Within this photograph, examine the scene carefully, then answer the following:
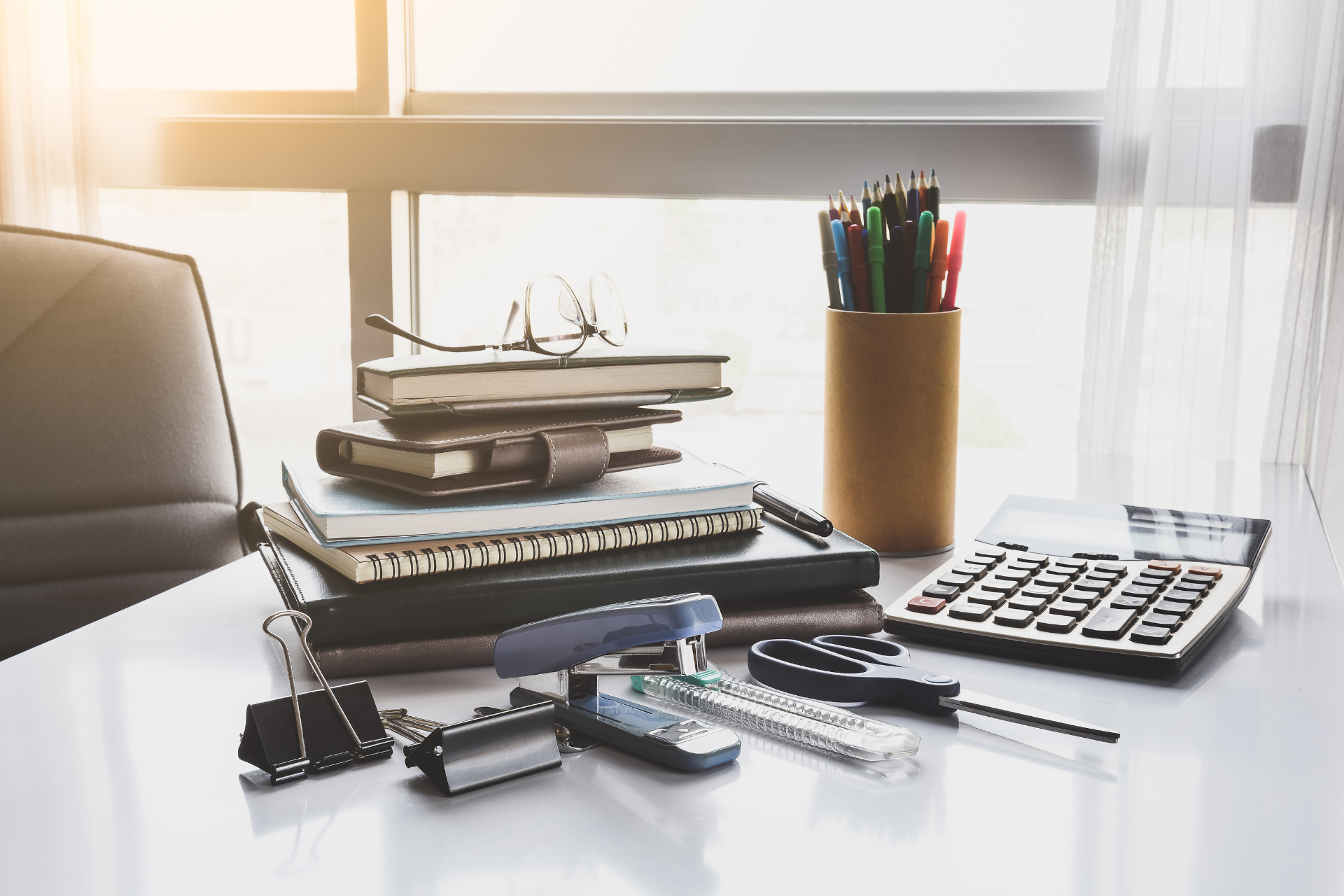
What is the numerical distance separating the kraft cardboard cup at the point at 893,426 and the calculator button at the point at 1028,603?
0.55ft

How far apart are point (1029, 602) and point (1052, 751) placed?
0.56 ft

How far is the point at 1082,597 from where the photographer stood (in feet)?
2.21

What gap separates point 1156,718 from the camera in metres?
0.55

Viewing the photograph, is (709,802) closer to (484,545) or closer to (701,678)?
(701,678)

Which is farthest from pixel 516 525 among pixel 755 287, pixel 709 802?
pixel 755 287

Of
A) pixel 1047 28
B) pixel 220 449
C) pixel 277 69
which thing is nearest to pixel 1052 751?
pixel 220 449

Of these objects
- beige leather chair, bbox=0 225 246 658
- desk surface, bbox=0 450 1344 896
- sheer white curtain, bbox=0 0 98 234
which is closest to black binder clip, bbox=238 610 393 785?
desk surface, bbox=0 450 1344 896

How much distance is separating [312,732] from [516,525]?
19 centimetres

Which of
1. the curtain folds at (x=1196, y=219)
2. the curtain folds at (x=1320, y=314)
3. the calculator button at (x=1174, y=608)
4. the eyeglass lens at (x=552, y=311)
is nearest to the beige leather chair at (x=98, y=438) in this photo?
the eyeglass lens at (x=552, y=311)

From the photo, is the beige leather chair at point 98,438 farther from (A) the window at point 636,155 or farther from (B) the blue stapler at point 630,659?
(B) the blue stapler at point 630,659

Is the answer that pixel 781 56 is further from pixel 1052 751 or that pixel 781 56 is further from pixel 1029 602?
pixel 1052 751

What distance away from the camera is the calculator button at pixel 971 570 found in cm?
73

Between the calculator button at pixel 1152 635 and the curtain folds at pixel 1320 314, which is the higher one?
the curtain folds at pixel 1320 314

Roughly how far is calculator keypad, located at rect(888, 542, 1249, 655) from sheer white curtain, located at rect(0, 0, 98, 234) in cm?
173
